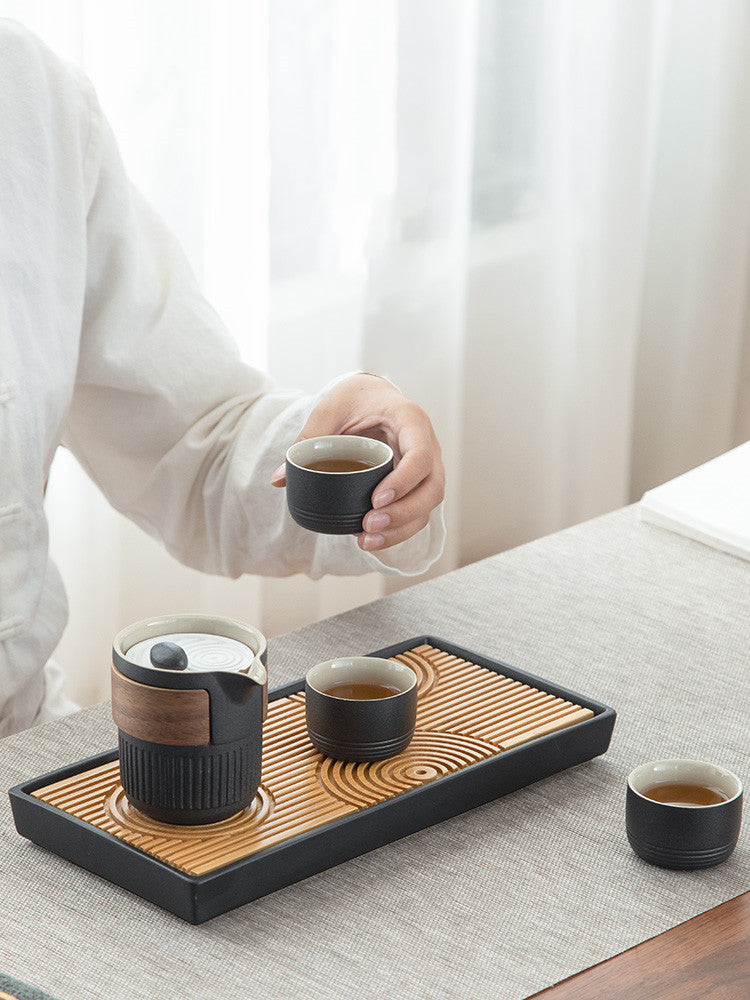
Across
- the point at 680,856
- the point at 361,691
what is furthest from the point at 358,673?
the point at 680,856

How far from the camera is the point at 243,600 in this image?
1959 millimetres

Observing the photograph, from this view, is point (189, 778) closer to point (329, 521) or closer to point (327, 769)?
point (327, 769)

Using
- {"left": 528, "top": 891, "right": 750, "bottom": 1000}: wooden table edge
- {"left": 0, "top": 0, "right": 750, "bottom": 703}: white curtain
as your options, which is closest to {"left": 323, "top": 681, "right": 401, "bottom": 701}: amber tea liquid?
{"left": 528, "top": 891, "right": 750, "bottom": 1000}: wooden table edge

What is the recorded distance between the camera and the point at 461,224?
6.87 ft

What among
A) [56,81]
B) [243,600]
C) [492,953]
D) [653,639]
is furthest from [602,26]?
[492,953]

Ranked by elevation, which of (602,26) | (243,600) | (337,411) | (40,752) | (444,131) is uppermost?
(602,26)

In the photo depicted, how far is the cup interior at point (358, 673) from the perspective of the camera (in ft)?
3.14

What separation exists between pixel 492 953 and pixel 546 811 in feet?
0.51

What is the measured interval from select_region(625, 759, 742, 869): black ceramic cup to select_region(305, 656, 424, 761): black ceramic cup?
0.51ft

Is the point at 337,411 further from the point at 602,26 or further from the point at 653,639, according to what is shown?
the point at 602,26

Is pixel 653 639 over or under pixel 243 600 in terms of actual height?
over

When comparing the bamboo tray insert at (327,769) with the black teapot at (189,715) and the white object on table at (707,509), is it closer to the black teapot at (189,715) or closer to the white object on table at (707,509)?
the black teapot at (189,715)

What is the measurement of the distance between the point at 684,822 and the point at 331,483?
1.18 feet

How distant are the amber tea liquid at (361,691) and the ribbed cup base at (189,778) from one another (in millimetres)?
116
